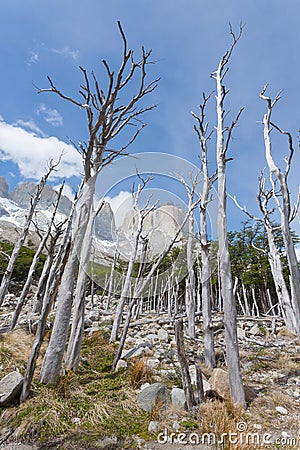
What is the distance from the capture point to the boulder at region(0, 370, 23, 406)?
3.79m

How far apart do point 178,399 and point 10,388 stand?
2630 mm

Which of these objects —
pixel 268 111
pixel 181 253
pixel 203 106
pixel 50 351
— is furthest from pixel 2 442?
pixel 268 111

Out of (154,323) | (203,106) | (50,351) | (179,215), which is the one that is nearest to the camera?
(50,351)

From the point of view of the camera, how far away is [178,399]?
14.1ft

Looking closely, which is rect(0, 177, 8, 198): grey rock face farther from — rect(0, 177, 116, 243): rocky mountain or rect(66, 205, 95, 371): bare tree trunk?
rect(66, 205, 95, 371): bare tree trunk

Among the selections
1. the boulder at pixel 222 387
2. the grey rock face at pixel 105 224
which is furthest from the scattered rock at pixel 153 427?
the grey rock face at pixel 105 224

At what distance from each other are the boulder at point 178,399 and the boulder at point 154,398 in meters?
0.09

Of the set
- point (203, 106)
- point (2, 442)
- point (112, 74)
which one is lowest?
point (2, 442)

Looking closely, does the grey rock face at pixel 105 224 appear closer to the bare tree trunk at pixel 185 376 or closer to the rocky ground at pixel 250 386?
the bare tree trunk at pixel 185 376

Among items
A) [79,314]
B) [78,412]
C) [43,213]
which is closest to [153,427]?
[78,412]

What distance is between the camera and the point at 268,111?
9.56 m

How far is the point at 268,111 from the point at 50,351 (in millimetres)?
10172

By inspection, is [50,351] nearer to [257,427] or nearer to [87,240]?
[87,240]

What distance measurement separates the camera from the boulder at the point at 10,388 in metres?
3.79
